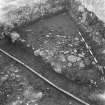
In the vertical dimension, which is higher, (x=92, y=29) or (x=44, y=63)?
(x=92, y=29)

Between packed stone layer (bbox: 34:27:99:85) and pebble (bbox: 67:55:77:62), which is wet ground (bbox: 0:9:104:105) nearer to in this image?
packed stone layer (bbox: 34:27:99:85)

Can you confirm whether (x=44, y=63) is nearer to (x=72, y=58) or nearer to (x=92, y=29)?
(x=72, y=58)

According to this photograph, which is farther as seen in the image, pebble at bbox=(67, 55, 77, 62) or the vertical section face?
the vertical section face

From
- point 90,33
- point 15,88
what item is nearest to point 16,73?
point 15,88

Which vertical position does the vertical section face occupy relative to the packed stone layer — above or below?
above

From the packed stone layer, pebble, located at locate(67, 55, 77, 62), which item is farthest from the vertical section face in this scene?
pebble, located at locate(67, 55, 77, 62)

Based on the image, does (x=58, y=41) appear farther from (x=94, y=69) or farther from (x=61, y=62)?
(x=94, y=69)

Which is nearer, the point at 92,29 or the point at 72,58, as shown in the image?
the point at 72,58

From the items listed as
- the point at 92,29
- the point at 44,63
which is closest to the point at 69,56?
the point at 44,63
